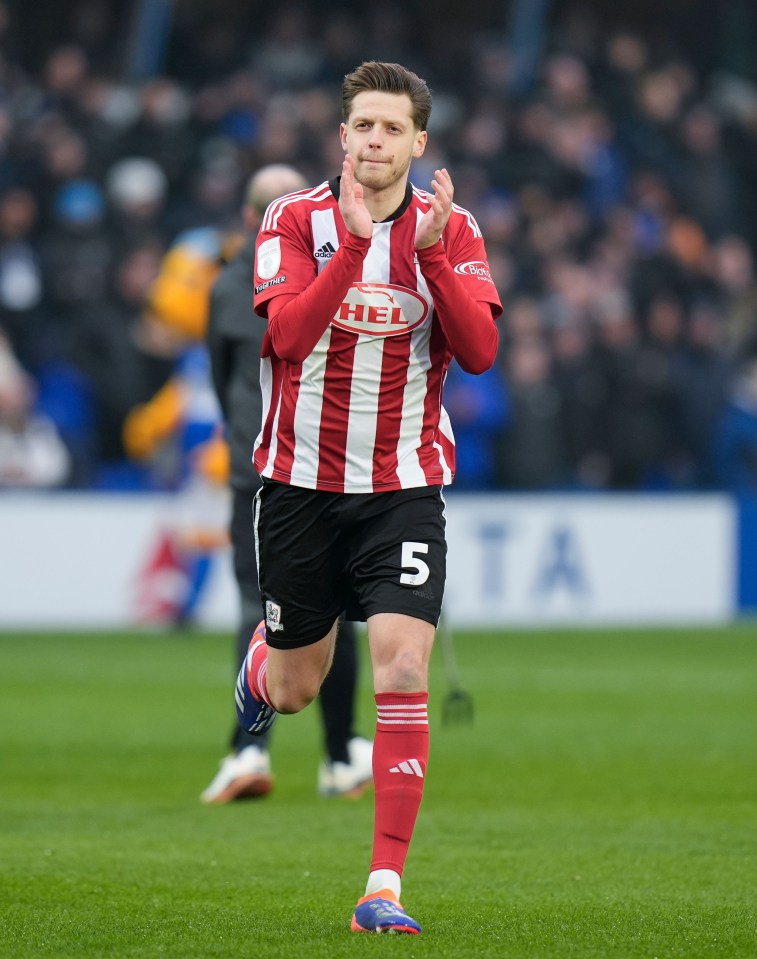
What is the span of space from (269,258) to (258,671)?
1.27 m

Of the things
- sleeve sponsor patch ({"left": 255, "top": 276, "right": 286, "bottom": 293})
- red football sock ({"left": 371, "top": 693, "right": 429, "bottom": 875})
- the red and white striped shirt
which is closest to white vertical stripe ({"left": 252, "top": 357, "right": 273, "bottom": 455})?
the red and white striped shirt

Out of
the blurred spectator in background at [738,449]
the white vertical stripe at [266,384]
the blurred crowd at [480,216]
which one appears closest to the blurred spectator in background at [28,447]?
the blurred crowd at [480,216]

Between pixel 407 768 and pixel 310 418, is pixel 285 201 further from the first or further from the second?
pixel 407 768

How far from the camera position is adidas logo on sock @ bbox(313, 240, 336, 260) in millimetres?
5188

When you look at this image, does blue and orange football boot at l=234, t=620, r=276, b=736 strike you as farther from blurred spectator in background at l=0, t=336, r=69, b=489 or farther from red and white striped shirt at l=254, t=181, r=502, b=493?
blurred spectator in background at l=0, t=336, r=69, b=489

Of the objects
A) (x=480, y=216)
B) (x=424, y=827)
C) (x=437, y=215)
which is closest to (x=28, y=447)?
(x=480, y=216)

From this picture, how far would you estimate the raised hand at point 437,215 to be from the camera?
188 inches

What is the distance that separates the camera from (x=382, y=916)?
4.69m

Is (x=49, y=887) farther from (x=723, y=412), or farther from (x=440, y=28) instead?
(x=440, y=28)

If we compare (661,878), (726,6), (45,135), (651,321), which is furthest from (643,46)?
(661,878)

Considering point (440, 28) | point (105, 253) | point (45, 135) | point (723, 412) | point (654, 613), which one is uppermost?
point (440, 28)

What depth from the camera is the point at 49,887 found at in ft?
17.7

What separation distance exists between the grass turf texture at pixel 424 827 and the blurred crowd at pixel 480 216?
433 cm

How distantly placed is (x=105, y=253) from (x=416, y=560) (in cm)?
1152
